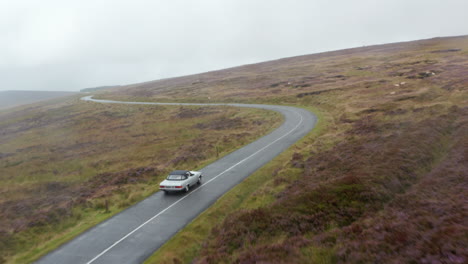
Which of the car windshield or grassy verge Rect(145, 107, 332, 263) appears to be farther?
the car windshield

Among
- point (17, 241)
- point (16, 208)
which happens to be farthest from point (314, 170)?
point (16, 208)

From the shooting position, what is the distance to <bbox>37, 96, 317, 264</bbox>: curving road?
15.1 m

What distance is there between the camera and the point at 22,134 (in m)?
70.7

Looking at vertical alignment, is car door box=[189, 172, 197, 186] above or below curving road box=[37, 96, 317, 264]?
above

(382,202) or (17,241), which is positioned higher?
(382,202)

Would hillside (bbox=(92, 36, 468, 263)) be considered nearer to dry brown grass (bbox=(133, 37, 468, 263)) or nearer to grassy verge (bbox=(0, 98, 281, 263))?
dry brown grass (bbox=(133, 37, 468, 263))

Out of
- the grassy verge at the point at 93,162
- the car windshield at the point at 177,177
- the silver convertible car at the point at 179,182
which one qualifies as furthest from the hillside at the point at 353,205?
the grassy verge at the point at 93,162

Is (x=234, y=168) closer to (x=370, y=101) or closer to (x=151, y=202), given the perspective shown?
(x=151, y=202)

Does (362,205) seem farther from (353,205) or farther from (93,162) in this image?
(93,162)

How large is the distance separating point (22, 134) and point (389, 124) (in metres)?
79.3

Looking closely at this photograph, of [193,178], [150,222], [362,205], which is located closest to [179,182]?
[193,178]

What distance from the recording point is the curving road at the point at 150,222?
1511 centimetres

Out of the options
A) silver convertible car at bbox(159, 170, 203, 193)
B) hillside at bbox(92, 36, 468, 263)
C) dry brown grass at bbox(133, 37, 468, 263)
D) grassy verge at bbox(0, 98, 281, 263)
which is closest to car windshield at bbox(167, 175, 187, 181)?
silver convertible car at bbox(159, 170, 203, 193)

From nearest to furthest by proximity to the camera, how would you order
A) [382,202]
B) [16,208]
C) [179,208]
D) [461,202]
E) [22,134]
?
1. [461,202]
2. [382,202]
3. [179,208]
4. [16,208]
5. [22,134]
